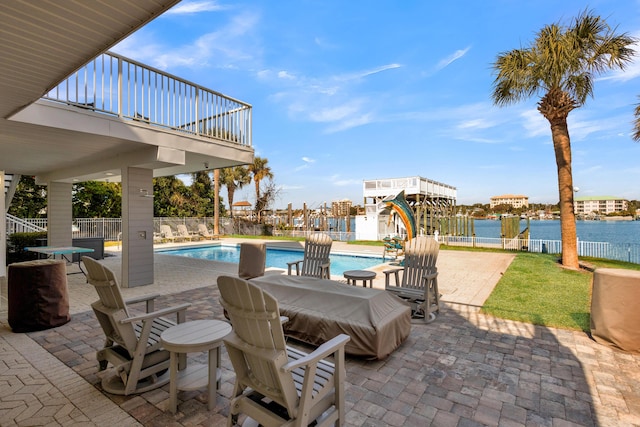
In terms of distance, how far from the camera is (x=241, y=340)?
1907 mm

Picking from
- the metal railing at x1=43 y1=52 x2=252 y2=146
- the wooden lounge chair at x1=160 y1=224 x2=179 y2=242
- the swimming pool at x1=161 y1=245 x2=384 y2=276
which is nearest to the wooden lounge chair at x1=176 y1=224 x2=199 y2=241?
the wooden lounge chair at x1=160 y1=224 x2=179 y2=242

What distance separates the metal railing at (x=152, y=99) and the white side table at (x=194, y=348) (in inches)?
158

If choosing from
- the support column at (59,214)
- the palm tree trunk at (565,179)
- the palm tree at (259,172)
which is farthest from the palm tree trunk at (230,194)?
the palm tree trunk at (565,179)

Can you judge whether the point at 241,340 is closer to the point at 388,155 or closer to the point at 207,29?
the point at 207,29

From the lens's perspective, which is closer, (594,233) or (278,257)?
(278,257)

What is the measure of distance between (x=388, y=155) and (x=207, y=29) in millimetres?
24876

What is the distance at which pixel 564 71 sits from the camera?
816 centimetres

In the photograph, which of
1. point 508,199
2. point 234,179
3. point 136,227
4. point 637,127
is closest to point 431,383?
point 136,227

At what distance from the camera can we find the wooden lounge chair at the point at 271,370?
67.6 inches

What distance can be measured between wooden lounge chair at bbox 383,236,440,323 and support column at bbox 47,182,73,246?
10964 millimetres

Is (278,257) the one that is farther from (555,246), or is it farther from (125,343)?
(555,246)

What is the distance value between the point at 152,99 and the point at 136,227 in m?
2.92

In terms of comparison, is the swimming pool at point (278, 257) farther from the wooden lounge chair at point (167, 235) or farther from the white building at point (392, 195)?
the white building at point (392, 195)

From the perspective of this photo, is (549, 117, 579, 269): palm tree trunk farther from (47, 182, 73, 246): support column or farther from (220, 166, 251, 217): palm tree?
(220, 166, 251, 217): palm tree
